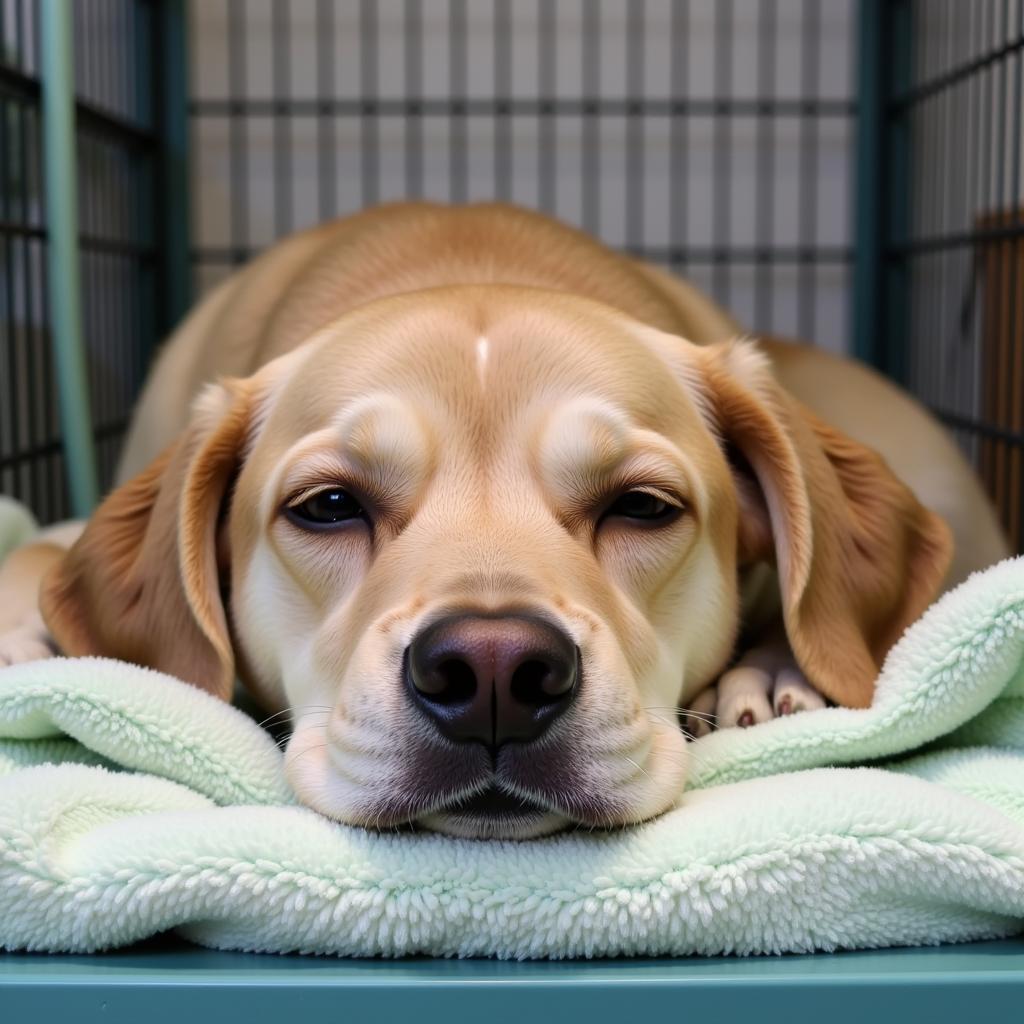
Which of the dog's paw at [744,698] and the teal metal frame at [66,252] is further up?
the teal metal frame at [66,252]

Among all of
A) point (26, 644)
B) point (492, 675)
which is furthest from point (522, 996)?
point (26, 644)

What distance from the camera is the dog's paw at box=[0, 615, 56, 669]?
171 cm

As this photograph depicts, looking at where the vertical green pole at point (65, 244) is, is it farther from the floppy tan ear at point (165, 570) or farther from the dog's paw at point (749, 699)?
the dog's paw at point (749, 699)

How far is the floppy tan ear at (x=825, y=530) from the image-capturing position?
1615mm

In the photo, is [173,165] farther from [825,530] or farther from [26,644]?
[825,530]

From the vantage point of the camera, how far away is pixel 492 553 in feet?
4.38

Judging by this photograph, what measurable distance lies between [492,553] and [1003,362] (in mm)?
1845

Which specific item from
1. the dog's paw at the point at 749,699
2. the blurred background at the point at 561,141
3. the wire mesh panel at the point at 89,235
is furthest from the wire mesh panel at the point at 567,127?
the dog's paw at the point at 749,699

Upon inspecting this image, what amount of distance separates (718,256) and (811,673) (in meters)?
2.63

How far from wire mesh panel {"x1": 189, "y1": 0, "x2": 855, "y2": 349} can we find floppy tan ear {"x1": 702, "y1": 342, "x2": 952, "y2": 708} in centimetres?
236

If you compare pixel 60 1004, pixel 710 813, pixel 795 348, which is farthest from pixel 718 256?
pixel 60 1004

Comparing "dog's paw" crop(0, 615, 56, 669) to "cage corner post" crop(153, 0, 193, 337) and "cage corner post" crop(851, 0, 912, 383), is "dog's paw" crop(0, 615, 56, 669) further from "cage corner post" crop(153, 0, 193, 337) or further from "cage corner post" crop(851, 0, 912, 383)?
"cage corner post" crop(851, 0, 912, 383)

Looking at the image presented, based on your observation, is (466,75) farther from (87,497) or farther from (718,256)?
(87,497)

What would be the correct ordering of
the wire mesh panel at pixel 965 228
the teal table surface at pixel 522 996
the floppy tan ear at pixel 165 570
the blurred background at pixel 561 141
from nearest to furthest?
1. the teal table surface at pixel 522 996
2. the floppy tan ear at pixel 165 570
3. the wire mesh panel at pixel 965 228
4. the blurred background at pixel 561 141
